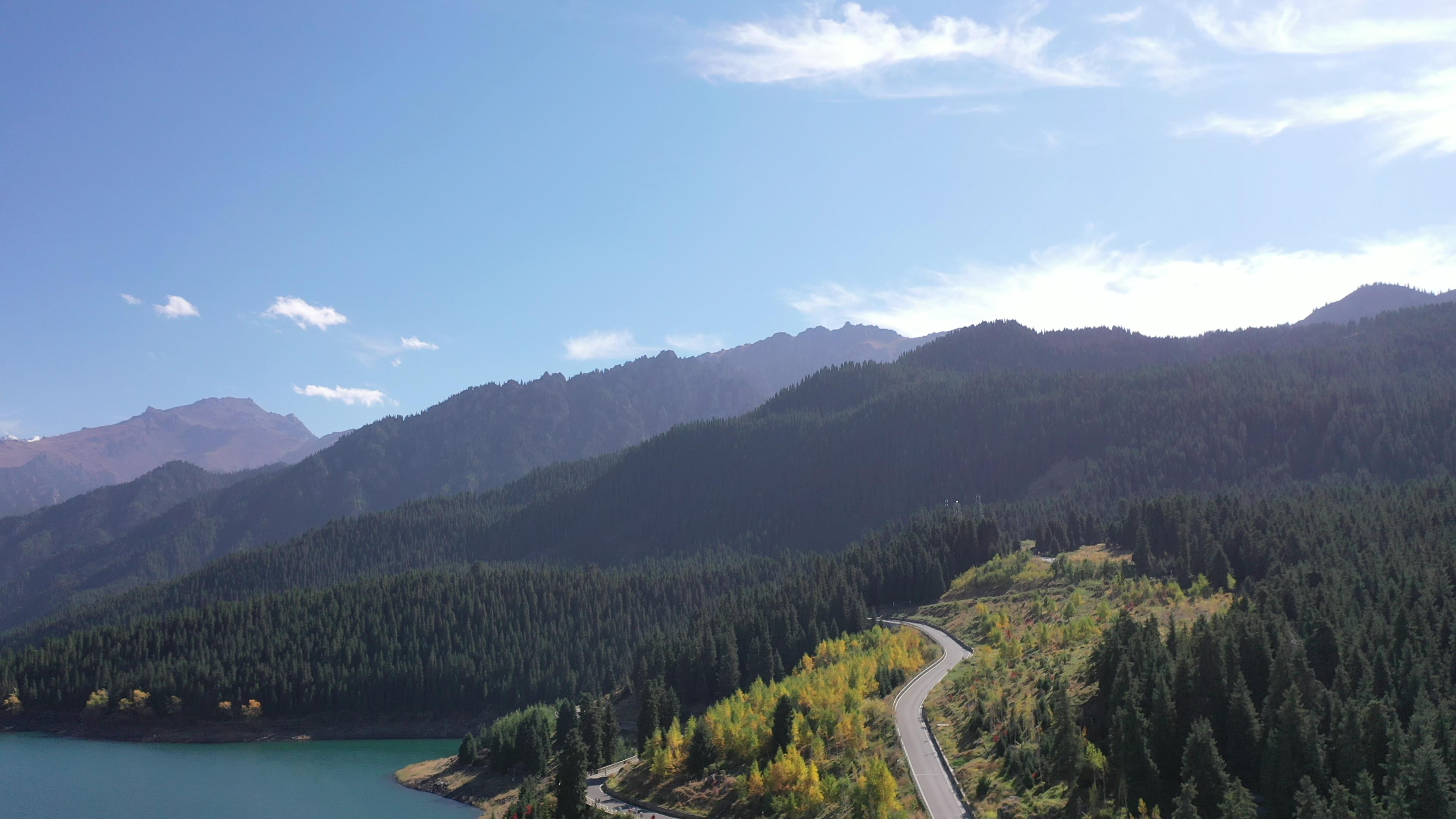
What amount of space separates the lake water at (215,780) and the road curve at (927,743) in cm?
4616

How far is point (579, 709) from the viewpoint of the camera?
100m

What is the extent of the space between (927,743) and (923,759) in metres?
3.16

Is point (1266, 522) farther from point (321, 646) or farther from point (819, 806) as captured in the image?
point (321, 646)

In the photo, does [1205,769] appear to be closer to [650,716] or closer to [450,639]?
[650,716]

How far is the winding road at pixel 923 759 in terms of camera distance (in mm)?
55219

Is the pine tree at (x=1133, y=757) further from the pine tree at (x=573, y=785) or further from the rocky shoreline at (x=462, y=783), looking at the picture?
the rocky shoreline at (x=462, y=783)

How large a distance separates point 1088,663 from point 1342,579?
30292 mm

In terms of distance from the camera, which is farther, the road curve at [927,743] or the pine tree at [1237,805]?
the road curve at [927,743]

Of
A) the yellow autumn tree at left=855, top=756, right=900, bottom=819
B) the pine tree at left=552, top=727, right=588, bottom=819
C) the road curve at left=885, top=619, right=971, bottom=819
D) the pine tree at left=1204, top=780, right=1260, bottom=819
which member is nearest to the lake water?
the pine tree at left=552, top=727, right=588, bottom=819

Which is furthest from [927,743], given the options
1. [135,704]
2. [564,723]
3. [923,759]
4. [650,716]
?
[135,704]

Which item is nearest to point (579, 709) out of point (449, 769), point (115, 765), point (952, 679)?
point (449, 769)

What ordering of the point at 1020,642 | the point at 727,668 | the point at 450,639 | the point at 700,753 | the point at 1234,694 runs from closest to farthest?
1. the point at 1234,694
2. the point at 700,753
3. the point at 1020,642
4. the point at 727,668
5. the point at 450,639

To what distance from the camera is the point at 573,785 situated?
241 ft

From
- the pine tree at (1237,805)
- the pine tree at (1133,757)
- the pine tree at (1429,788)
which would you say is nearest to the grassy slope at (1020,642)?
the pine tree at (1133,757)
